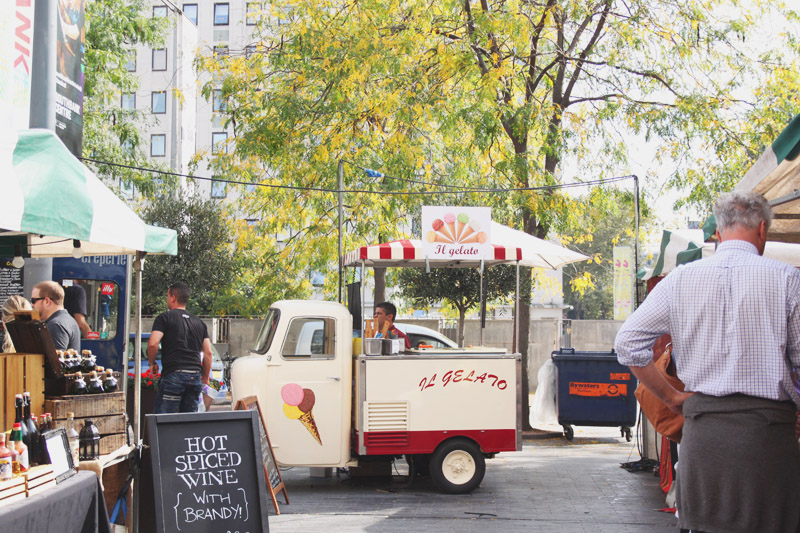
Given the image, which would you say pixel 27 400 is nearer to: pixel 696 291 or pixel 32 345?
pixel 32 345

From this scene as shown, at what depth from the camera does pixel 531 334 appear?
2427 cm

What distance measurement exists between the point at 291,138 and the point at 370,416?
8.54 metres

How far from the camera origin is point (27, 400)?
15.6ft

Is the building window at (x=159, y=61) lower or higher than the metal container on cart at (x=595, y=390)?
higher

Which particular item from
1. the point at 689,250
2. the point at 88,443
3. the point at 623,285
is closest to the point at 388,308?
the point at 689,250

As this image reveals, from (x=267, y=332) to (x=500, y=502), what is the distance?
10.3 feet

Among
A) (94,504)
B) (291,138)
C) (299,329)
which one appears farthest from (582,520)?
(291,138)

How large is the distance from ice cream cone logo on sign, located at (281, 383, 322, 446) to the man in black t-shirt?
91 cm

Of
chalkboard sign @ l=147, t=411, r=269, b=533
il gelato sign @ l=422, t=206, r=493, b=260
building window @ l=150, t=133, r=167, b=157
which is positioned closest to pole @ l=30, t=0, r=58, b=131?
chalkboard sign @ l=147, t=411, r=269, b=533

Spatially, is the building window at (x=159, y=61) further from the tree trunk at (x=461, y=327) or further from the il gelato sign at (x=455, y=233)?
the il gelato sign at (x=455, y=233)

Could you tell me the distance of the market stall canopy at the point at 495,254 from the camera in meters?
9.55

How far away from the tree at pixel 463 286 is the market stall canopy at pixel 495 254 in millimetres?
1992

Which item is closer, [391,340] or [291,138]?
[391,340]

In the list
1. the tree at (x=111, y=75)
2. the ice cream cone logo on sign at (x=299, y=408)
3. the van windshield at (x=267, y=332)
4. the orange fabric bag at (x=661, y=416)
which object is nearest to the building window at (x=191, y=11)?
the tree at (x=111, y=75)
